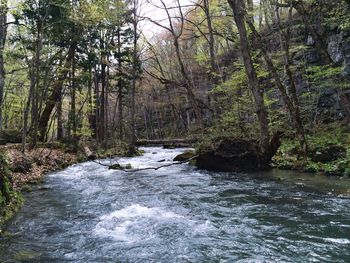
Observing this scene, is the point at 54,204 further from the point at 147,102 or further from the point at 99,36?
the point at 147,102

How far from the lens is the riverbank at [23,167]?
7.38 metres

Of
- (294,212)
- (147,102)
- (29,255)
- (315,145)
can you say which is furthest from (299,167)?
(147,102)

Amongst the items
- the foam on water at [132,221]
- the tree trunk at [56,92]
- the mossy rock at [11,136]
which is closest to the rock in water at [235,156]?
the foam on water at [132,221]

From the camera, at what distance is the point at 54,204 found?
8.28m

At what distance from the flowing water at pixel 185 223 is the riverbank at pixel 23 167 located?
365 mm

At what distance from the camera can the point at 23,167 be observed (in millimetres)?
12352

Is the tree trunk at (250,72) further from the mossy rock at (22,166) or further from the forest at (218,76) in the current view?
the mossy rock at (22,166)

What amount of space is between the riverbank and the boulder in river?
23.9ft

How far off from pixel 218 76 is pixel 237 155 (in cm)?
916

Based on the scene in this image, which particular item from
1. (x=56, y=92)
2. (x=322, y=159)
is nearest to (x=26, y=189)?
(x=322, y=159)

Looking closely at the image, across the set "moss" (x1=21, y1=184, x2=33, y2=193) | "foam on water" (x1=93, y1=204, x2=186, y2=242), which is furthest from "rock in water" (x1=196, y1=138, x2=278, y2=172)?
"moss" (x1=21, y1=184, x2=33, y2=193)

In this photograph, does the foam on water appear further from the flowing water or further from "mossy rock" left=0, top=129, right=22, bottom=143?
"mossy rock" left=0, top=129, right=22, bottom=143

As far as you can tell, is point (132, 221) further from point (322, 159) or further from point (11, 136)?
point (11, 136)

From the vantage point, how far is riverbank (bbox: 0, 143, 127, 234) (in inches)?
291
